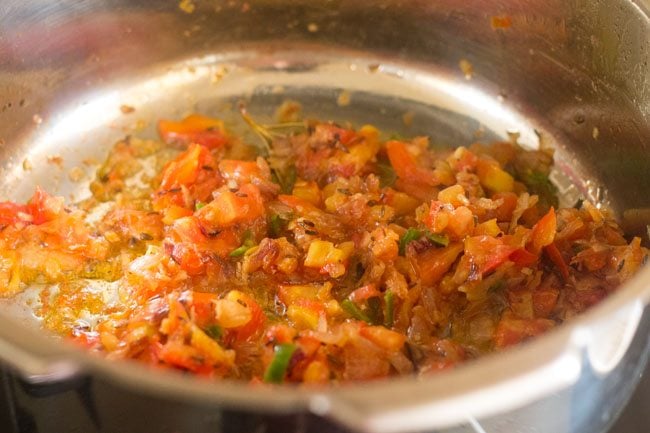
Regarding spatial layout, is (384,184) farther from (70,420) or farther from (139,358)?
(70,420)

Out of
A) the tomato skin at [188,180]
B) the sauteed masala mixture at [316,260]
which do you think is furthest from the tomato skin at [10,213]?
the tomato skin at [188,180]

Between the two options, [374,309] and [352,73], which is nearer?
[374,309]

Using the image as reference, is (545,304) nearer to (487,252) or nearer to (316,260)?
(487,252)

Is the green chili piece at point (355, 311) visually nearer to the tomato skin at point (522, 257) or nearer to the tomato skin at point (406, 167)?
the tomato skin at point (522, 257)

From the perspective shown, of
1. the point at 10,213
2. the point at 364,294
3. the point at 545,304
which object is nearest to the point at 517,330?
the point at 545,304

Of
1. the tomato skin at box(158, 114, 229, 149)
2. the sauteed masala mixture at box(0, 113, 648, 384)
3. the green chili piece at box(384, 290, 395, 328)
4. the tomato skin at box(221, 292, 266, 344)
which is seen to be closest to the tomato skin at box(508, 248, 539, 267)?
the sauteed masala mixture at box(0, 113, 648, 384)

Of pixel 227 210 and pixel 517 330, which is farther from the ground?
pixel 227 210
